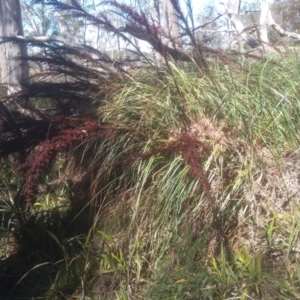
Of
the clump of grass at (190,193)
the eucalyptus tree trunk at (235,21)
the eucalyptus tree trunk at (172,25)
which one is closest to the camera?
the clump of grass at (190,193)

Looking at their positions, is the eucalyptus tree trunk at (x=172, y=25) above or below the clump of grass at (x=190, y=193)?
above

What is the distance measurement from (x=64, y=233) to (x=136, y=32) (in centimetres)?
175

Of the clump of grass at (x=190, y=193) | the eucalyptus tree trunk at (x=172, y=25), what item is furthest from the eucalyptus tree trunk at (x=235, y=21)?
the clump of grass at (x=190, y=193)

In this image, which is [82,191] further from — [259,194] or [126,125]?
[259,194]

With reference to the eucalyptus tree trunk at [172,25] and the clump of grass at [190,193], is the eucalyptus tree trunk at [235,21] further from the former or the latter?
the clump of grass at [190,193]

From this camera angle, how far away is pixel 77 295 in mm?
4297

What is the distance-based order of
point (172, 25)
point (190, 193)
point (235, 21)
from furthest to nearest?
point (235, 21) < point (172, 25) < point (190, 193)

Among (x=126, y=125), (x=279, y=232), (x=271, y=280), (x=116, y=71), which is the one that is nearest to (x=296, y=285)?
(x=271, y=280)

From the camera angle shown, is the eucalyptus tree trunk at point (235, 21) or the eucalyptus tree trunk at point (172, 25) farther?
the eucalyptus tree trunk at point (235, 21)

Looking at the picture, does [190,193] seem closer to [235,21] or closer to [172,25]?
[172,25]

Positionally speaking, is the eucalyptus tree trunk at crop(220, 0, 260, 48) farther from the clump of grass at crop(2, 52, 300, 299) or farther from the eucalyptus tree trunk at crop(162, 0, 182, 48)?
the clump of grass at crop(2, 52, 300, 299)

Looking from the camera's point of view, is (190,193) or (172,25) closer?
(190,193)

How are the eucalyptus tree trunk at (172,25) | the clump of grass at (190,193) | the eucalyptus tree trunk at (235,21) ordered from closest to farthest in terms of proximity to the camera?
the clump of grass at (190,193), the eucalyptus tree trunk at (172,25), the eucalyptus tree trunk at (235,21)

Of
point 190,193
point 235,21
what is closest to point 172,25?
point 190,193
